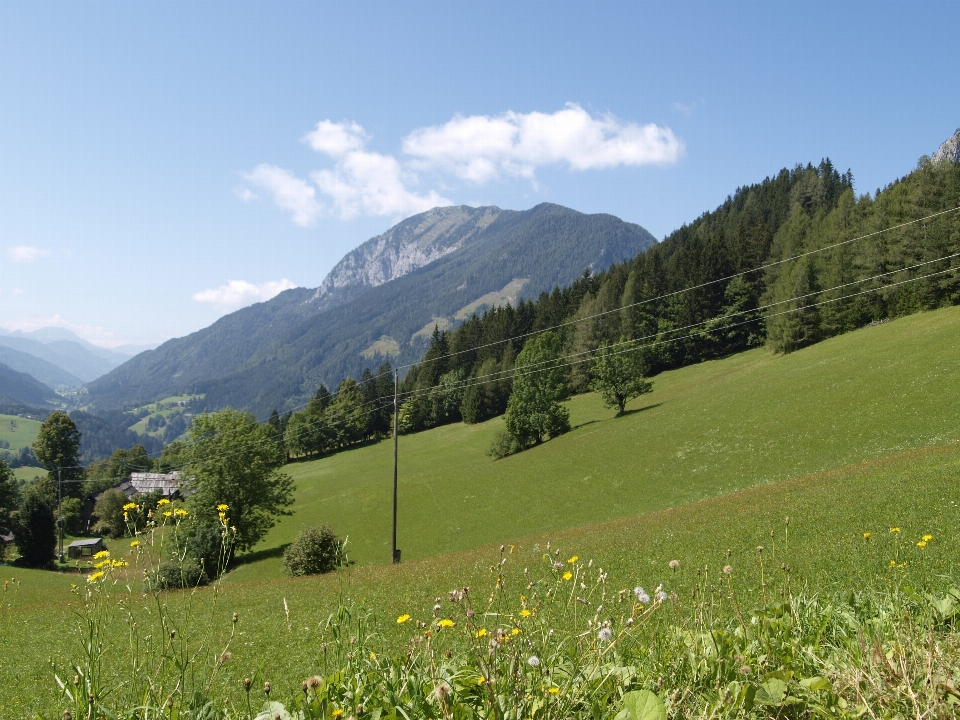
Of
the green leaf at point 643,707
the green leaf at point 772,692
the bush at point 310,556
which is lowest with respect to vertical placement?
the bush at point 310,556

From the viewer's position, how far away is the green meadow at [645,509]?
809cm

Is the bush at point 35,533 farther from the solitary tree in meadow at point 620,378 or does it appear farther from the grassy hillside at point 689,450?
the solitary tree in meadow at point 620,378

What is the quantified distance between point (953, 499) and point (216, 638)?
49.0 ft

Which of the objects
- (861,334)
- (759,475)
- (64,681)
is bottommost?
(759,475)

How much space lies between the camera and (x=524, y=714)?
2.46 metres

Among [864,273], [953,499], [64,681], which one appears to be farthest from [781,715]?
[864,273]

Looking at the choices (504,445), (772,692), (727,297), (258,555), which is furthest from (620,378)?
(772,692)

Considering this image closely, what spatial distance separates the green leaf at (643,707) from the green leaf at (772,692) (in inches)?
21.2

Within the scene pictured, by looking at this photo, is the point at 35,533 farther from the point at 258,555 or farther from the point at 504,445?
the point at 504,445

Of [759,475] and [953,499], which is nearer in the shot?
[953,499]

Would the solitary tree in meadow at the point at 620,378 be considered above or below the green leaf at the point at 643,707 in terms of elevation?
above

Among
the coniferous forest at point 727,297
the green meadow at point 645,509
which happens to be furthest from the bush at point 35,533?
the coniferous forest at point 727,297

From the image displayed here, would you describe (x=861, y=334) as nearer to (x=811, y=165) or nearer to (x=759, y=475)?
(x=759, y=475)

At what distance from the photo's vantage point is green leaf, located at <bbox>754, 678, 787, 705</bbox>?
2500 mm
